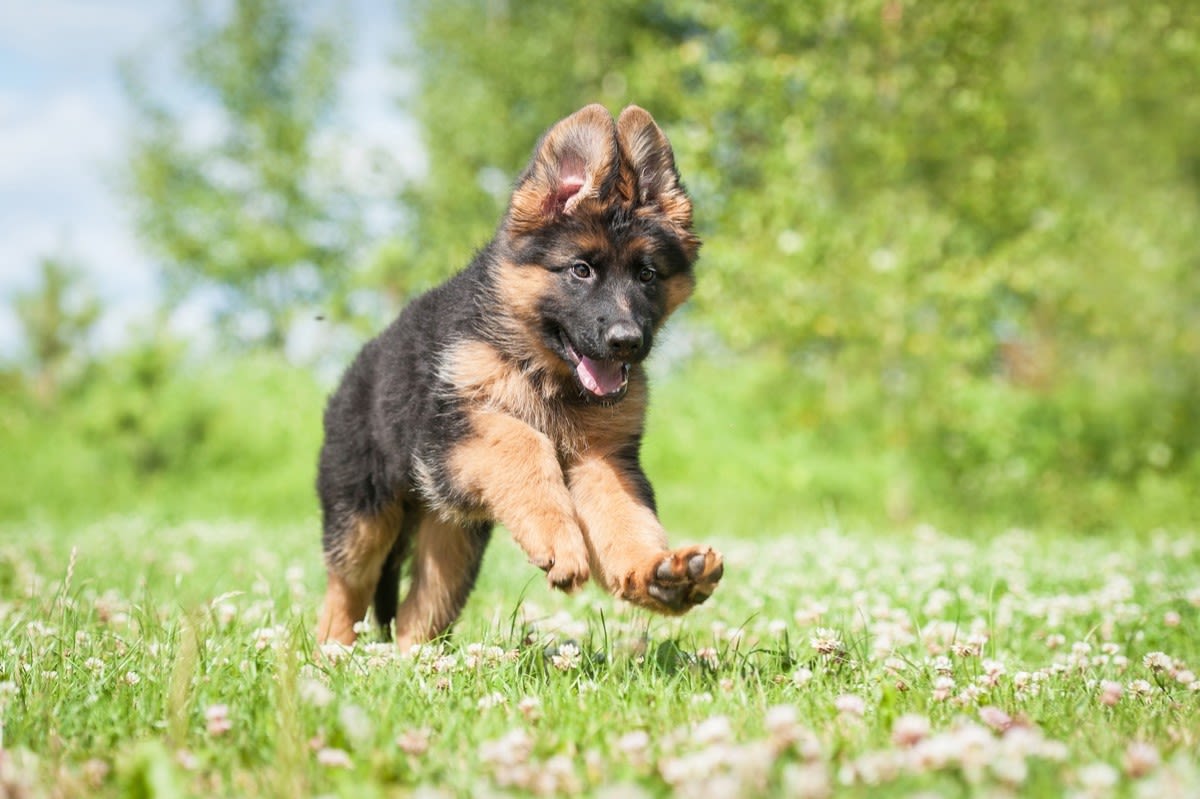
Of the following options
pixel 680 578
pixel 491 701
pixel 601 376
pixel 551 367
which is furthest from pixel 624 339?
pixel 491 701

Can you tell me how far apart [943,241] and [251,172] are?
19.4m

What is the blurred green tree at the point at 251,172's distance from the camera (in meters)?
26.1

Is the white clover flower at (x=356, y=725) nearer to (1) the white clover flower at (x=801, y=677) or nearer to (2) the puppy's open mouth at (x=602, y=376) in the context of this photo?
(1) the white clover flower at (x=801, y=677)

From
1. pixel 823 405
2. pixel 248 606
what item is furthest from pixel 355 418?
pixel 823 405

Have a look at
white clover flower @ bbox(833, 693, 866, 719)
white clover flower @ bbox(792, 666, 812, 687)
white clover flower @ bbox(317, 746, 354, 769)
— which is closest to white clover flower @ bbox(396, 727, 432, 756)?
white clover flower @ bbox(317, 746, 354, 769)

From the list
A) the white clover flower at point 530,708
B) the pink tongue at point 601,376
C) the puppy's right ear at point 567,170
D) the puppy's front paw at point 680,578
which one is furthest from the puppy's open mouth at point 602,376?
the white clover flower at point 530,708

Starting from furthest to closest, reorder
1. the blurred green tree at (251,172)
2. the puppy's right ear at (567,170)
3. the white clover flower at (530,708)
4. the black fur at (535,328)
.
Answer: the blurred green tree at (251,172), the puppy's right ear at (567,170), the black fur at (535,328), the white clover flower at (530,708)

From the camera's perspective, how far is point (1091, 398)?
14.3 meters

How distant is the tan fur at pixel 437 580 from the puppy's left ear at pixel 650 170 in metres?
1.58

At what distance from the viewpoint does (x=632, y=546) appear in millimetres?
3494

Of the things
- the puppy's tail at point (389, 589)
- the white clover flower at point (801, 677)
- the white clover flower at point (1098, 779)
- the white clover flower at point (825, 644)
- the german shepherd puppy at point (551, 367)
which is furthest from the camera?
the puppy's tail at point (389, 589)

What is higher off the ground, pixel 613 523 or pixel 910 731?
pixel 613 523

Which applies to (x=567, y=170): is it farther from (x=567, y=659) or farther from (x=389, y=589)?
(x=389, y=589)

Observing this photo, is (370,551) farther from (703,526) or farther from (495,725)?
(703,526)
